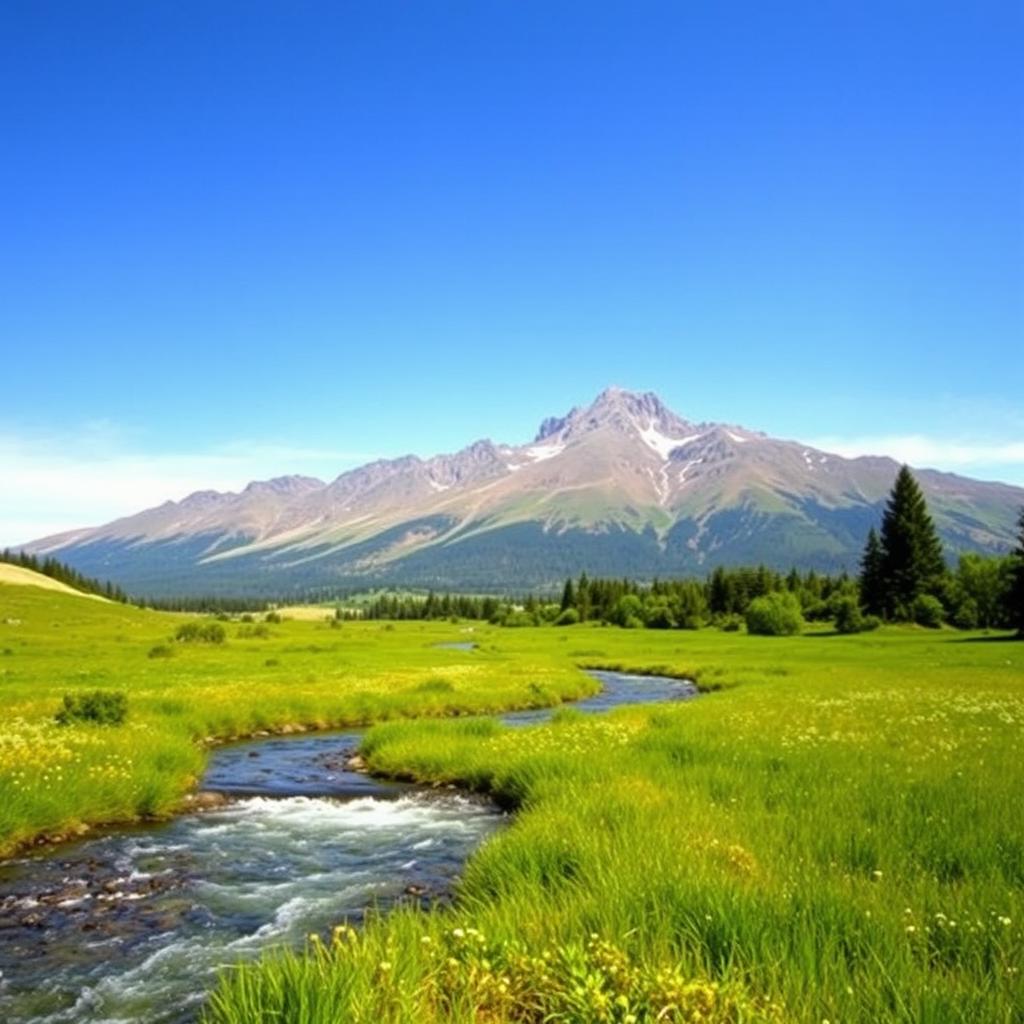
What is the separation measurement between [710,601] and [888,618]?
4351 cm

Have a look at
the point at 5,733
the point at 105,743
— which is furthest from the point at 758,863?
the point at 5,733

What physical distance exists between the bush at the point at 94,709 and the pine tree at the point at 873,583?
115 meters

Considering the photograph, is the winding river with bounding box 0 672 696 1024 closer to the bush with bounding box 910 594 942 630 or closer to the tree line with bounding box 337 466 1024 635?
the tree line with bounding box 337 466 1024 635

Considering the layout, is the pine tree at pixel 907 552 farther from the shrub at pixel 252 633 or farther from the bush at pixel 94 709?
the bush at pixel 94 709

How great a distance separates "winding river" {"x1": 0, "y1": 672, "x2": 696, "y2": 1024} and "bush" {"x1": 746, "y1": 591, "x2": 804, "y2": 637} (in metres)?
101

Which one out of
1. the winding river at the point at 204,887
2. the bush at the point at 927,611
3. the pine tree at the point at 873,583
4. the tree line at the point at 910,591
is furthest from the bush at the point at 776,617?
the winding river at the point at 204,887

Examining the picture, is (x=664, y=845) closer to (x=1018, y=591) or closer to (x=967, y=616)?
(x=1018, y=591)

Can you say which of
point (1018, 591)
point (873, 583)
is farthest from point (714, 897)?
point (873, 583)

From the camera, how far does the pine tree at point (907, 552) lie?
120250mm

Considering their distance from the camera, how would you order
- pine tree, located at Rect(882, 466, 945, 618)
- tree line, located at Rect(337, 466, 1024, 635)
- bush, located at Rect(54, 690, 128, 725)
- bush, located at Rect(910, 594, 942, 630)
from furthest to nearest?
pine tree, located at Rect(882, 466, 945, 618) → bush, located at Rect(910, 594, 942, 630) → tree line, located at Rect(337, 466, 1024, 635) → bush, located at Rect(54, 690, 128, 725)

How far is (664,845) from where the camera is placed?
41.8ft

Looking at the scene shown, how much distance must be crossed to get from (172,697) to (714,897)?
3845 cm

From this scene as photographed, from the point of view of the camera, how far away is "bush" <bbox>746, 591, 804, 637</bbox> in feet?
387

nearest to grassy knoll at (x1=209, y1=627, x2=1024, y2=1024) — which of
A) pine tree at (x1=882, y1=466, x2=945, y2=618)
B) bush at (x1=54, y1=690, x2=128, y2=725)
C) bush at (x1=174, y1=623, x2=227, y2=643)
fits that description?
bush at (x1=54, y1=690, x2=128, y2=725)
